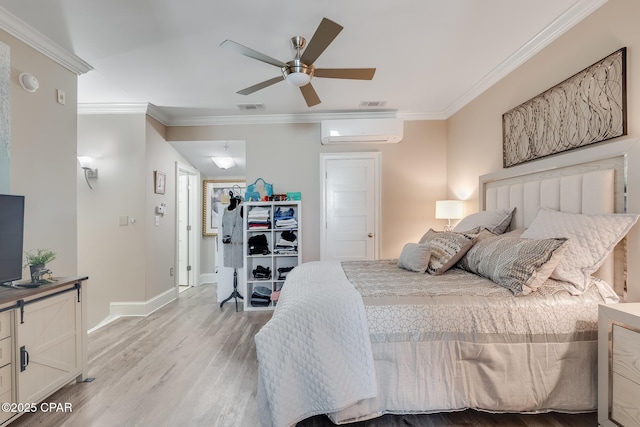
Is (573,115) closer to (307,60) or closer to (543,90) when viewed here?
(543,90)

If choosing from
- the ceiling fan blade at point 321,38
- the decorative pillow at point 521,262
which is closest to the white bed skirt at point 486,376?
the decorative pillow at point 521,262

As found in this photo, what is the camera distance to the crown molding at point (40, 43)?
79.3 inches

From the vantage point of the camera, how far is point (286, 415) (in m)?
1.38

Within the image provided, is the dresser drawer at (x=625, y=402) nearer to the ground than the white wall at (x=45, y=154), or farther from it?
nearer to the ground

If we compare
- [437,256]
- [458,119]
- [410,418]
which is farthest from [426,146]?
[410,418]

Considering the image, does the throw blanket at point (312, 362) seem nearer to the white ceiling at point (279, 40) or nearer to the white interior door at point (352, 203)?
A: the white ceiling at point (279, 40)

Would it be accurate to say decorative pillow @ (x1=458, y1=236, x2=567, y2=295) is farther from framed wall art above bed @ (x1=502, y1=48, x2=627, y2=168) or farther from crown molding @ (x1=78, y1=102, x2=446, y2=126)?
crown molding @ (x1=78, y1=102, x2=446, y2=126)

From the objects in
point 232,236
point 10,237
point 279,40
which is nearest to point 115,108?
point 232,236

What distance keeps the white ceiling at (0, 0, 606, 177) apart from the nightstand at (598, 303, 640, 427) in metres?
1.91

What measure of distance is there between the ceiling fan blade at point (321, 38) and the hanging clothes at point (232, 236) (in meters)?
2.37

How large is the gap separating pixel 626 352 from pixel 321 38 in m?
2.23

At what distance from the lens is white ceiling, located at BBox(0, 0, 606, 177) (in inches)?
76.7

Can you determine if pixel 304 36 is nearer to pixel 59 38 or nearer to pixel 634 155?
pixel 59 38

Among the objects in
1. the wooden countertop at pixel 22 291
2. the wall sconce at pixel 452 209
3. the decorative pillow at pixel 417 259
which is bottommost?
the wooden countertop at pixel 22 291
